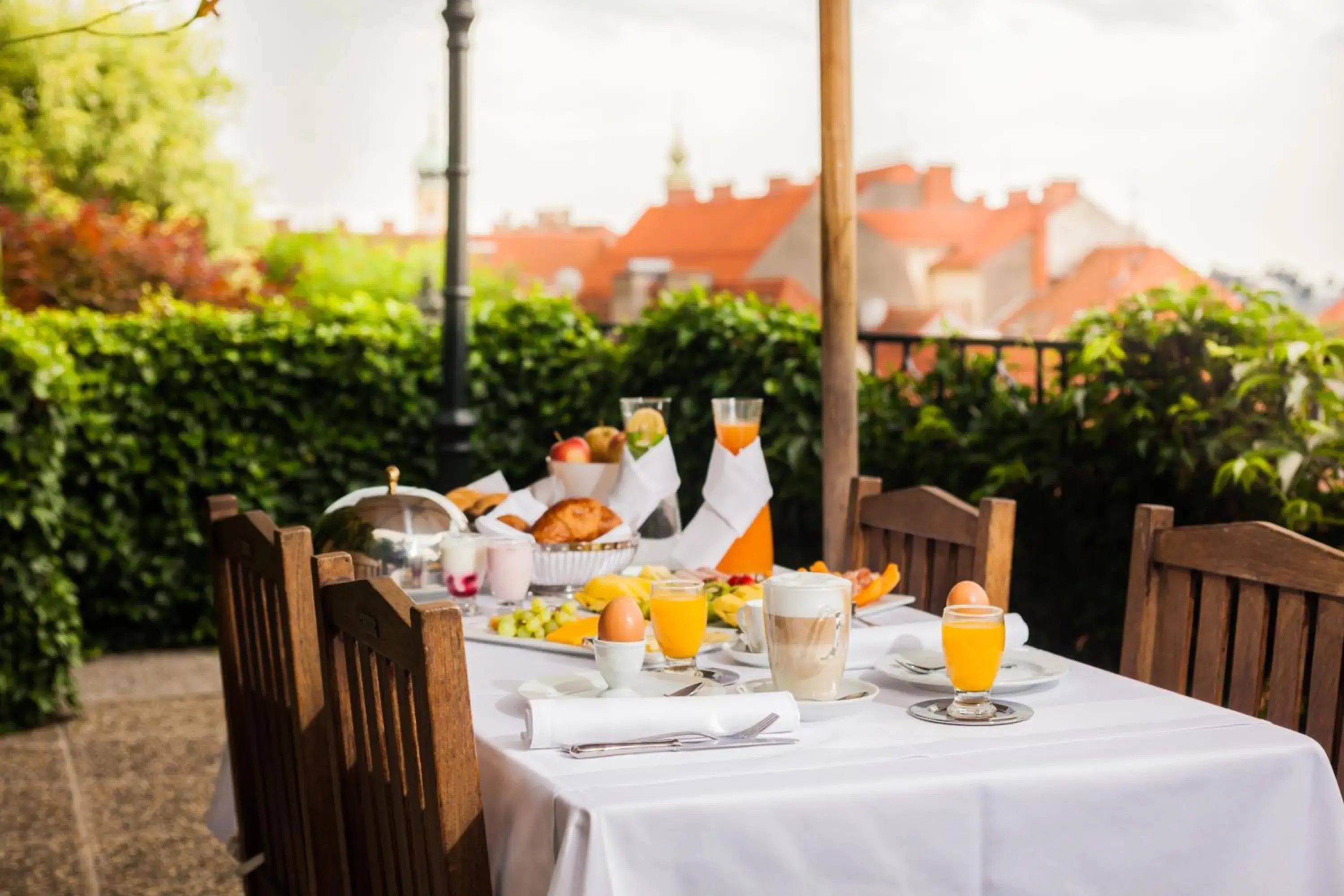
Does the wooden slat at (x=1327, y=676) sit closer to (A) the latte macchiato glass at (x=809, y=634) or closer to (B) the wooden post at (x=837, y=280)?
(A) the latte macchiato glass at (x=809, y=634)

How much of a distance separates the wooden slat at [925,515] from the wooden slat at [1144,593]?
11.2 inches

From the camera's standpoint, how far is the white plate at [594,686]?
1.63 meters

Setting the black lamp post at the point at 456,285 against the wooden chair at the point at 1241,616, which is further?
the black lamp post at the point at 456,285

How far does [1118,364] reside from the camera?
324 cm

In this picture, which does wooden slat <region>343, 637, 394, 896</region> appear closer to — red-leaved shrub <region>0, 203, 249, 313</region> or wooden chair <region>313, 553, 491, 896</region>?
wooden chair <region>313, 553, 491, 896</region>

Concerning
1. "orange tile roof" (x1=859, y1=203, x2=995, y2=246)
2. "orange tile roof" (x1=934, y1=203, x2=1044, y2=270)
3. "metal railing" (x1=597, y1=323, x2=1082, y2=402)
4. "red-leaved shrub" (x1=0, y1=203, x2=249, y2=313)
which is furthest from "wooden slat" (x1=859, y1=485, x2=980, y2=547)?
"red-leaved shrub" (x1=0, y1=203, x2=249, y2=313)

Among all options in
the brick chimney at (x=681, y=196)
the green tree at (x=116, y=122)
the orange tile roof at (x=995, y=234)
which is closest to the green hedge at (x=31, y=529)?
the orange tile roof at (x=995, y=234)

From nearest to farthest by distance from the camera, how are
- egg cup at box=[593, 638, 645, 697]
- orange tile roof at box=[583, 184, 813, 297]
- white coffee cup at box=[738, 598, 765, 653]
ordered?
egg cup at box=[593, 638, 645, 697]
white coffee cup at box=[738, 598, 765, 653]
orange tile roof at box=[583, 184, 813, 297]

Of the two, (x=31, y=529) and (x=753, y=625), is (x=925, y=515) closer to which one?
(x=753, y=625)

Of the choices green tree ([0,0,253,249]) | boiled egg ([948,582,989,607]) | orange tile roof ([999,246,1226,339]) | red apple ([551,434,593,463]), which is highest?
green tree ([0,0,253,249])

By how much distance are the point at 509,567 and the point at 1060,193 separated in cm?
529

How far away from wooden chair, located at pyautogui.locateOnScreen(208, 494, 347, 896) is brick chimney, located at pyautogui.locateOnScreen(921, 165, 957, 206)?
6.16 metres

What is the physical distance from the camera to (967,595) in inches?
65.0

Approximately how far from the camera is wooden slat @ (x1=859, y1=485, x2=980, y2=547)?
2355 millimetres
